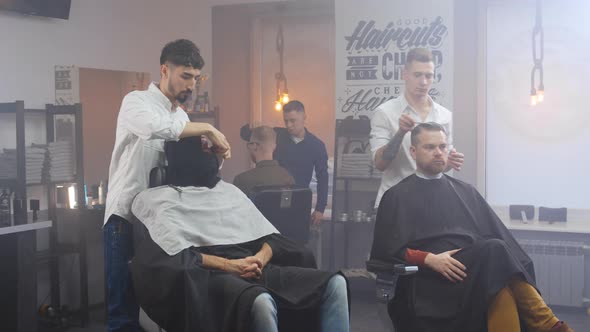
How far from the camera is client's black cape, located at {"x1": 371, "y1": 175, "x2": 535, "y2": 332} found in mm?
2520

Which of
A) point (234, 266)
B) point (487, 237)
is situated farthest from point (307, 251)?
point (487, 237)

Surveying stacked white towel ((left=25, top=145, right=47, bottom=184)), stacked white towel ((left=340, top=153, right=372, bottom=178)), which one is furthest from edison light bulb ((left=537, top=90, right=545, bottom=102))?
stacked white towel ((left=25, top=145, right=47, bottom=184))

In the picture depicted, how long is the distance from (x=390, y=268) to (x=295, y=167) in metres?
1.86

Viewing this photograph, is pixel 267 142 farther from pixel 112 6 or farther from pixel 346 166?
pixel 112 6

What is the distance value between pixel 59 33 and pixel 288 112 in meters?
1.61

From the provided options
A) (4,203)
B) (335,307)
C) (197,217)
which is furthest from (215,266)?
(4,203)

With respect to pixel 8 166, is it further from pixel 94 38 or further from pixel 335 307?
pixel 335 307

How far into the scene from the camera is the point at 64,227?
4309 millimetres

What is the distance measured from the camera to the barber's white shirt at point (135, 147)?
240 centimetres

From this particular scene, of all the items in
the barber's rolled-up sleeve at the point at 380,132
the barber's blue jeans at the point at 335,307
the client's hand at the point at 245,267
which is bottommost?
the barber's blue jeans at the point at 335,307

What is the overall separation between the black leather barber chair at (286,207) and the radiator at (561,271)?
5.54 ft

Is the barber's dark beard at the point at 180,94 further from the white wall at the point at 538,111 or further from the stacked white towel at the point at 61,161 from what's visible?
the white wall at the point at 538,111

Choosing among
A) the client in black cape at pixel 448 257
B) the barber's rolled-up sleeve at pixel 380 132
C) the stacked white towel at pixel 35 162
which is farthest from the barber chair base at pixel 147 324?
the stacked white towel at pixel 35 162

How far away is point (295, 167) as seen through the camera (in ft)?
14.5
